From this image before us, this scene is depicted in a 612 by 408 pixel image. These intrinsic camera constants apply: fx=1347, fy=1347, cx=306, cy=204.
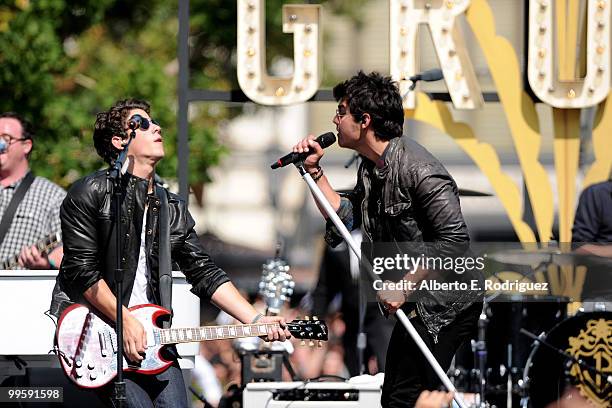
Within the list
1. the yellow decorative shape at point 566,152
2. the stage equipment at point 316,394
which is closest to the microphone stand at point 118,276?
the stage equipment at point 316,394

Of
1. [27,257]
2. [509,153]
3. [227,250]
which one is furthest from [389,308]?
[227,250]

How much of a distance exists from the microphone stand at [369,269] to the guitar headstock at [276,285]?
8.56ft

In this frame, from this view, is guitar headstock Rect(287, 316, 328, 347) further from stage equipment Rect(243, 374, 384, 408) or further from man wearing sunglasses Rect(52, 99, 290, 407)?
stage equipment Rect(243, 374, 384, 408)

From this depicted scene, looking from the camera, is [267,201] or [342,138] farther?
[267,201]

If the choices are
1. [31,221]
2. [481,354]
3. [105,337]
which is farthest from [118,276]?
[481,354]

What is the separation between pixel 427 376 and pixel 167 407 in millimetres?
1174

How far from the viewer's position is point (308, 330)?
6113 mm

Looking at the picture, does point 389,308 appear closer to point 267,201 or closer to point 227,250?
point 227,250

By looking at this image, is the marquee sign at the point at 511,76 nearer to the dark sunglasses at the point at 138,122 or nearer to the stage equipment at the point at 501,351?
the stage equipment at the point at 501,351

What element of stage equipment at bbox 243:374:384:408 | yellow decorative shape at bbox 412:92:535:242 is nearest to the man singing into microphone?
stage equipment at bbox 243:374:384:408

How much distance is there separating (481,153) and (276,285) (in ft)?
6.62

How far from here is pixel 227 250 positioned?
2033cm

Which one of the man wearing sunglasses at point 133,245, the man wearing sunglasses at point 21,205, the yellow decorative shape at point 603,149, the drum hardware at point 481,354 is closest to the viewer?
the man wearing sunglasses at point 133,245

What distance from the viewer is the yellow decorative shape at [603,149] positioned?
9695mm
